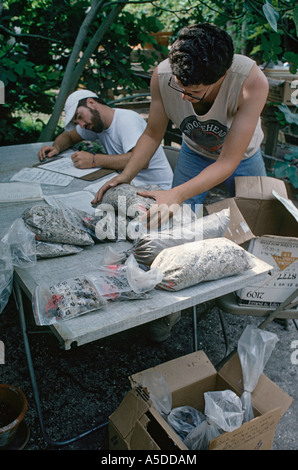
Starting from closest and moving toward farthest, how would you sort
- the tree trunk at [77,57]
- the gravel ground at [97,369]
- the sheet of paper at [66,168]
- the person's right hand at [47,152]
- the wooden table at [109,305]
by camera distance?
1. the wooden table at [109,305]
2. the gravel ground at [97,369]
3. the sheet of paper at [66,168]
4. the person's right hand at [47,152]
5. the tree trunk at [77,57]

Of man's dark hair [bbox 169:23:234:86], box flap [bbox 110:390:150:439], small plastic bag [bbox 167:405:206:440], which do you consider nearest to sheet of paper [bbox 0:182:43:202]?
man's dark hair [bbox 169:23:234:86]

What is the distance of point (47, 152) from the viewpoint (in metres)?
2.70

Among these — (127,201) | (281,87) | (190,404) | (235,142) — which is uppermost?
(281,87)

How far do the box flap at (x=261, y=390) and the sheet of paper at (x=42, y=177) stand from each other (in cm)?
134

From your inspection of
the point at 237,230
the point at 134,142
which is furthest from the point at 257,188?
the point at 134,142

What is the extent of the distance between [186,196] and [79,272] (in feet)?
1.82

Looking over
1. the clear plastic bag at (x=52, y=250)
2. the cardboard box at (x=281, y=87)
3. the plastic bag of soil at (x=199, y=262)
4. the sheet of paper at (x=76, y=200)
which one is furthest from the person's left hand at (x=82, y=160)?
the cardboard box at (x=281, y=87)

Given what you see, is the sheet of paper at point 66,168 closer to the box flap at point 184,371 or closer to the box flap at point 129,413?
the box flap at point 184,371

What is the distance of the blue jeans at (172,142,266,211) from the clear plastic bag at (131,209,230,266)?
0.56m

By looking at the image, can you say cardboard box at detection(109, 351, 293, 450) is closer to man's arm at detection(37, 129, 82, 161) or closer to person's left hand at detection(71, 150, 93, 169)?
person's left hand at detection(71, 150, 93, 169)

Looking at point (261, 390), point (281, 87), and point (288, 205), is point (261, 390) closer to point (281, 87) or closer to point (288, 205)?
point (288, 205)

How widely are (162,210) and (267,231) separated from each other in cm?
71

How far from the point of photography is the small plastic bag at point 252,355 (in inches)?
60.3
